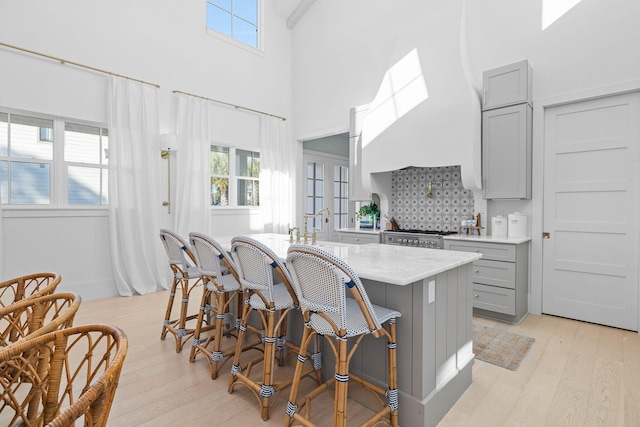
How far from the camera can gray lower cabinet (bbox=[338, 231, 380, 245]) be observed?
462 centimetres

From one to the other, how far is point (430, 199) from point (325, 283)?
344cm

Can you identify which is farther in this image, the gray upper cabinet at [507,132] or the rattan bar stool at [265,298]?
the gray upper cabinet at [507,132]

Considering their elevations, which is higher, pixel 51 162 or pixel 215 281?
pixel 51 162

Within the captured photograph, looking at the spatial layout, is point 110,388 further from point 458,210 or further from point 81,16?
point 81,16

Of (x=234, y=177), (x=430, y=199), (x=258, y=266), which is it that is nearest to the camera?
(x=258, y=266)

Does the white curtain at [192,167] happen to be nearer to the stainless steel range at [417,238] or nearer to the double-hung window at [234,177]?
the double-hung window at [234,177]

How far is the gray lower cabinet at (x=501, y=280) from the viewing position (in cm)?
331

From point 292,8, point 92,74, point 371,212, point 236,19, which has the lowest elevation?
point 371,212

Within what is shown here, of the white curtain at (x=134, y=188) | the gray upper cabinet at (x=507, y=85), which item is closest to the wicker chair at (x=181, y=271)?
A: the white curtain at (x=134, y=188)

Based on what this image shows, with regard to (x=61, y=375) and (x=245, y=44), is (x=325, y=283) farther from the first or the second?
(x=245, y=44)

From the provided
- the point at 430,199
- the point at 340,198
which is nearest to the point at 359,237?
the point at 430,199

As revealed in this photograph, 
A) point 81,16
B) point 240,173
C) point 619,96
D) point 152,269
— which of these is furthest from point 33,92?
point 619,96

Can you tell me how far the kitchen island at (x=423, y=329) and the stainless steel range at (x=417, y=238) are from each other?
1736mm

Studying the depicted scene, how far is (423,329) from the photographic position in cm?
174
